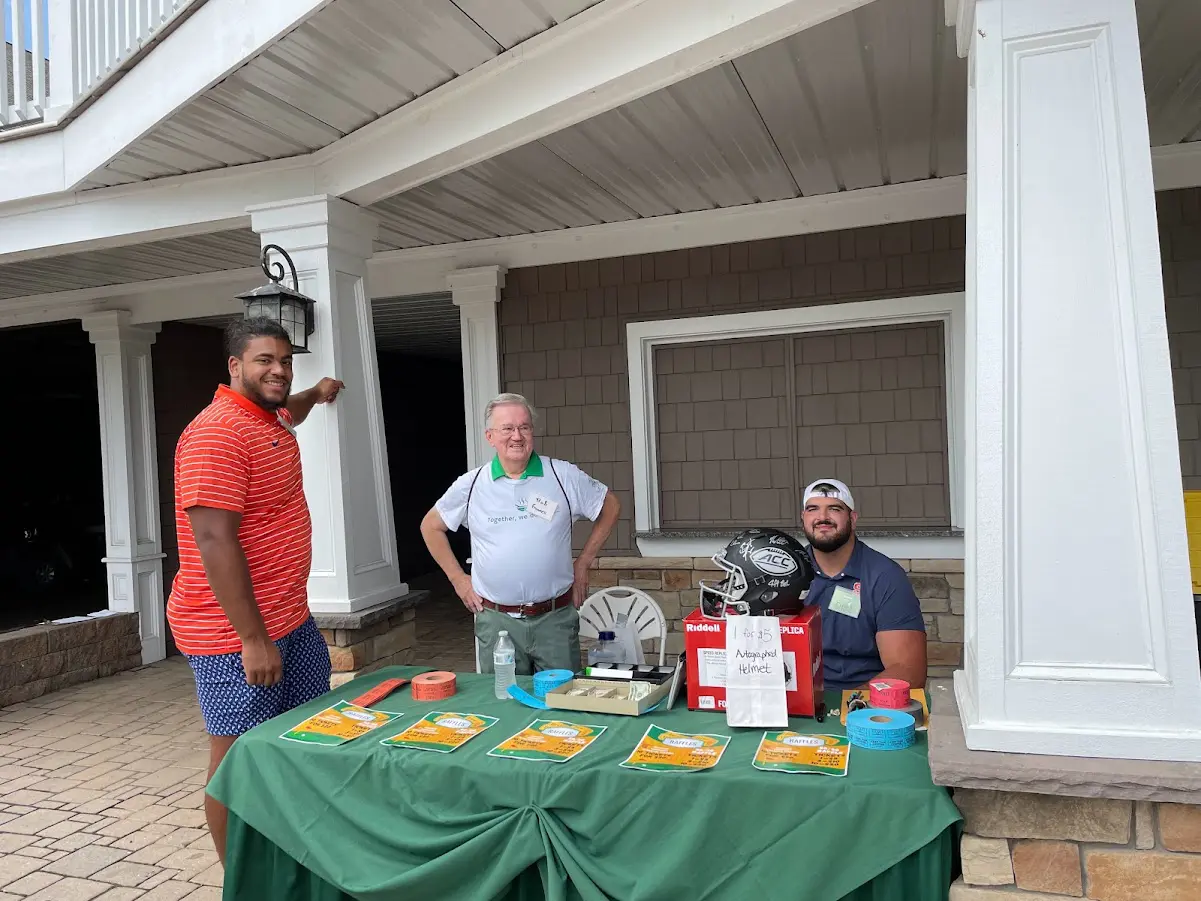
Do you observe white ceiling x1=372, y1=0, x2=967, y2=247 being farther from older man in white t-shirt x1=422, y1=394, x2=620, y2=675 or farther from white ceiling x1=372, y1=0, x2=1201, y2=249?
older man in white t-shirt x1=422, y1=394, x2=620, y2=675

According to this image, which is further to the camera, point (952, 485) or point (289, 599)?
point (952, 485)

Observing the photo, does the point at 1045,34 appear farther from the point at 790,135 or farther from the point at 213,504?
the point at 213,504

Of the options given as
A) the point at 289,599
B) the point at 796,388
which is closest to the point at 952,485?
the point at 796,388

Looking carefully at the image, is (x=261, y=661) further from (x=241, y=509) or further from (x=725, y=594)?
(x=725, y=594)

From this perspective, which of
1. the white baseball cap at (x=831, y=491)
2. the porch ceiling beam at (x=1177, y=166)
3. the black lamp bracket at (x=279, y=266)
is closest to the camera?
the white baseball cap at (x=831, y=491)

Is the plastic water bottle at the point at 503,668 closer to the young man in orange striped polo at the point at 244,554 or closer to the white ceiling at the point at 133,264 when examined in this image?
the young man in orange striped polo at the point at 244,554

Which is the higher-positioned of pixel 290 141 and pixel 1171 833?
pixel 290 141

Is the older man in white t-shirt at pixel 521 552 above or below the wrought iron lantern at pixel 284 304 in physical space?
below

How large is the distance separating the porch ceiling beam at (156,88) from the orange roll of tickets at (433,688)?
6.59ft

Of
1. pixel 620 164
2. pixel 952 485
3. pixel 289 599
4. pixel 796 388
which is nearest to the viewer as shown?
pixel 289 599

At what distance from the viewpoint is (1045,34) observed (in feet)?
6.00

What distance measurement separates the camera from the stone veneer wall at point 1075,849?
64.9 inches

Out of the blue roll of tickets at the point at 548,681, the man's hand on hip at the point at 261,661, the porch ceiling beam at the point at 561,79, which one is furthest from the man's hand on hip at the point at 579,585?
the porch ceiling beam at the point at 561,79

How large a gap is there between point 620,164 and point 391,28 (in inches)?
61.3
